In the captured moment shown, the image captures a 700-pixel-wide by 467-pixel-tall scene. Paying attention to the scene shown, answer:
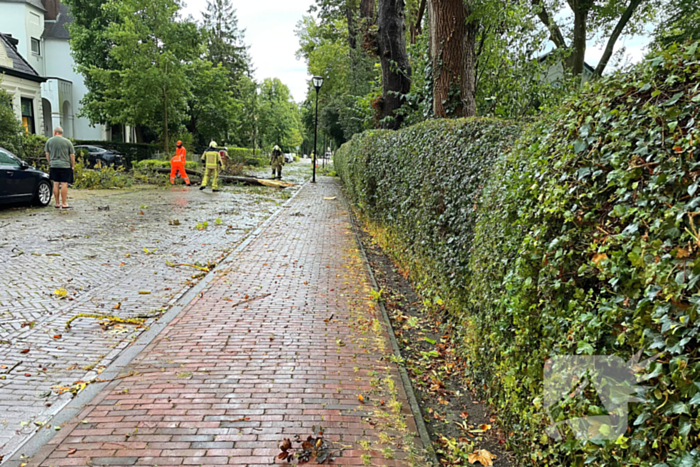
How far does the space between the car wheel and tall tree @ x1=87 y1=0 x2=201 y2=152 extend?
1891cm

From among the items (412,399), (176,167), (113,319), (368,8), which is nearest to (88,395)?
(113,319)

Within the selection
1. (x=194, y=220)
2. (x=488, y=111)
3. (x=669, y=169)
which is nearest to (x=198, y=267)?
(x=194, y=220)

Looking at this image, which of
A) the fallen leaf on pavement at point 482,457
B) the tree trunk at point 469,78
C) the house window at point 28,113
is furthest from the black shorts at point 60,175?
the house window at point 28,113

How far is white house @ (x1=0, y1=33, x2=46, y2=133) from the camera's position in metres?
28.1

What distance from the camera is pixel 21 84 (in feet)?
98.0

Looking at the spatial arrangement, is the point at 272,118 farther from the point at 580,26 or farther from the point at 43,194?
the point at 43,194

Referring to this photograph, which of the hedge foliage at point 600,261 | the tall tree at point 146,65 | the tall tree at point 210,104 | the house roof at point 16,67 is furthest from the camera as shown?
the tall tree at point 210,104

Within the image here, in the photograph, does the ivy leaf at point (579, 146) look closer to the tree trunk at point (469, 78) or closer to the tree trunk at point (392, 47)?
the tree trunk at point (469, 78)

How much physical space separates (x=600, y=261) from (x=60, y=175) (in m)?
14.2

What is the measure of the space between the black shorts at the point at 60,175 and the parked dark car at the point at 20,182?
594 millimetres

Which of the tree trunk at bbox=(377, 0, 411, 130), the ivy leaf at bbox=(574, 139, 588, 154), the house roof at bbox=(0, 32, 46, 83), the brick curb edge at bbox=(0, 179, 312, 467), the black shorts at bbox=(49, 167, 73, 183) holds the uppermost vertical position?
the house roof at bbox=(0, 32, 46, 83)

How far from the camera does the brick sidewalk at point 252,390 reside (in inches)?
120

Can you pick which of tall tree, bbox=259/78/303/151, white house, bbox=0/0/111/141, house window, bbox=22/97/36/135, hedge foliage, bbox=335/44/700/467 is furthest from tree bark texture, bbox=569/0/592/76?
tall tree, bbox=259/78/303/151

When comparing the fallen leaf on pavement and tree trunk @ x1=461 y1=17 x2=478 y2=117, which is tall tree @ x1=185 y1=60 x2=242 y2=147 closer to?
tree trunk @ x1=461 y1=17 x2=478 y2=117
